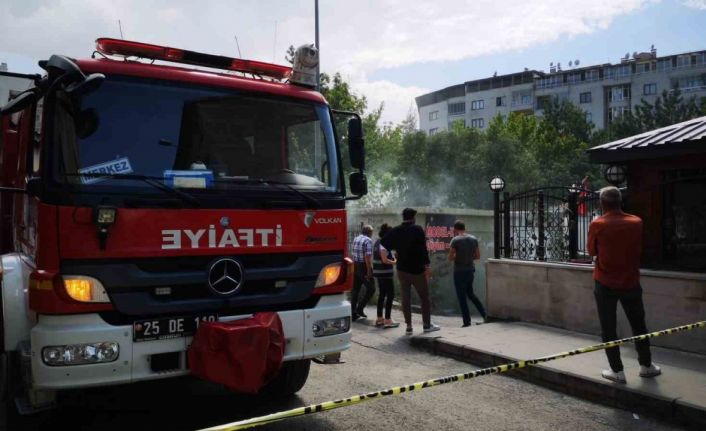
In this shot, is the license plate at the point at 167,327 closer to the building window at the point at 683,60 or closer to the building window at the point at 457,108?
the building window at the point at 683,60

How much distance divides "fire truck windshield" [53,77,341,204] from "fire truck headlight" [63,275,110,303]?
0.56 m

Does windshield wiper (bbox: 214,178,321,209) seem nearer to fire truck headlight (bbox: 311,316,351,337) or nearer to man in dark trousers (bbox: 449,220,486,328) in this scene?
fire truck headlight (bbox: 311,316,351,337)

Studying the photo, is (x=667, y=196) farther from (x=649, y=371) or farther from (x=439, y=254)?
(x=439, y=254)

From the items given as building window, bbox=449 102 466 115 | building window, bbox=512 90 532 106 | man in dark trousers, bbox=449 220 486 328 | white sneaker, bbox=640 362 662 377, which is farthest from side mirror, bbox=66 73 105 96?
building window, bbox=449 102 466 115

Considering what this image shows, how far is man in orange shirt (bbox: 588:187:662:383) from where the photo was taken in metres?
5.19

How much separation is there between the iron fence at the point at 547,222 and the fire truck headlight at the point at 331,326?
4950mm

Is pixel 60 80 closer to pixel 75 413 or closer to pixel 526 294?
pixel 75 413

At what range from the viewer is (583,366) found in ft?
18.9

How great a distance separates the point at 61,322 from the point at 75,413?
1.25m

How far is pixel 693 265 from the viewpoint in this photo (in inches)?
276

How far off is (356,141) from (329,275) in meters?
1.35

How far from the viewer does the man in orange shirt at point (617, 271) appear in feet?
17.0

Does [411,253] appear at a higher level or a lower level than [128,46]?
lower

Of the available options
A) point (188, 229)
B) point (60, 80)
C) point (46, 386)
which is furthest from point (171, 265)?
point (60, 80)
